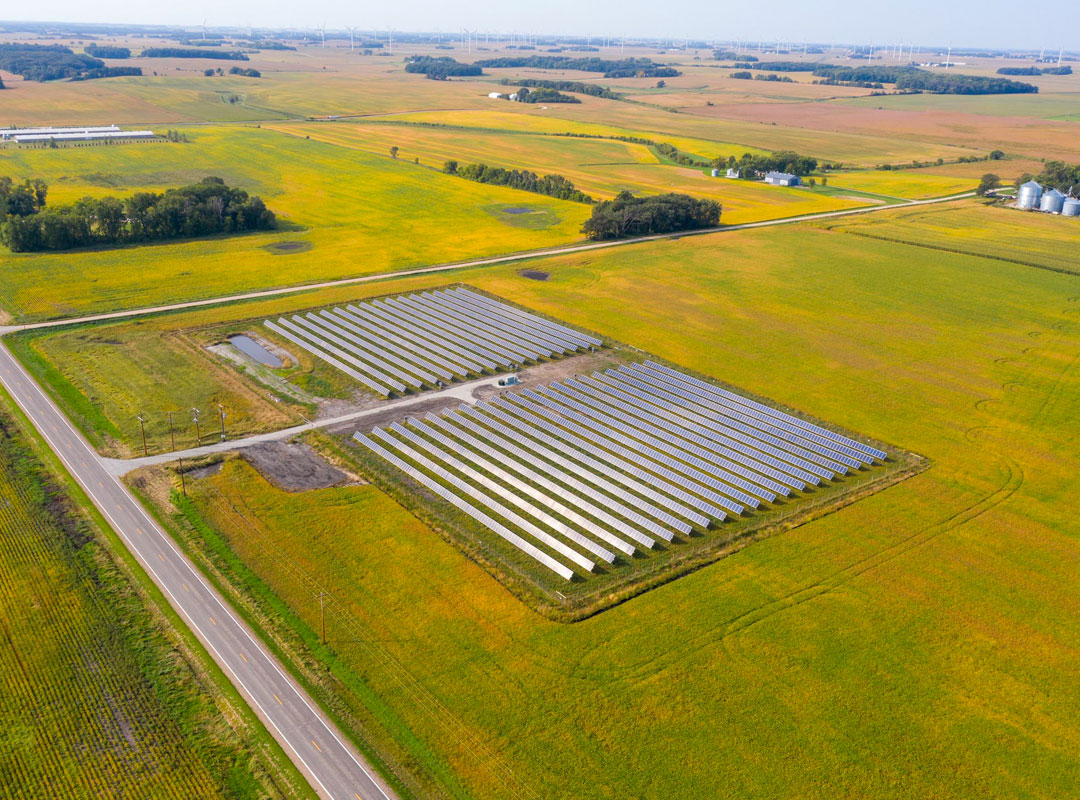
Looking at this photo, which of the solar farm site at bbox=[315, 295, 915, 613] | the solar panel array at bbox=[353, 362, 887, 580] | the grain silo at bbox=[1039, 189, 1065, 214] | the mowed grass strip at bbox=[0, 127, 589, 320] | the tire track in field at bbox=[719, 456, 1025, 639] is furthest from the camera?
the grain silo at bbox=[1039, 189, 1065, 214]

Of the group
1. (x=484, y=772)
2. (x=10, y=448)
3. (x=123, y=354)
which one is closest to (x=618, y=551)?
(x=484, y=772)

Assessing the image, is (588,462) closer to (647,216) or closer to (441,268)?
(441,268)

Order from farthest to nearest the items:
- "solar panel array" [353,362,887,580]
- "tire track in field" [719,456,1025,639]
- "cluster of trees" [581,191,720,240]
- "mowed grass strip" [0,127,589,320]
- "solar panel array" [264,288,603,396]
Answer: "cluster of trees" [581,191,720,240]
"mowed grass strip" [0,127,589,320]
"solar panel array" [264,288,603,396]
"solar panel array" [353,362,887,580]
"tire track in field" [719,456,1025,639]

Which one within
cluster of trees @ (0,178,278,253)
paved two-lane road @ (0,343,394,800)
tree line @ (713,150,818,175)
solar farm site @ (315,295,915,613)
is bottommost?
paved two-lane road @ (0,343,394,800)

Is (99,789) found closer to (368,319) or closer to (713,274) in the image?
(368,319)

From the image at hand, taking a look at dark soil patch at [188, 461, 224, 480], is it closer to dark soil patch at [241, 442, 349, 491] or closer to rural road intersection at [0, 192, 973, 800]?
rural road intersection at [0, 192, 973, 800]

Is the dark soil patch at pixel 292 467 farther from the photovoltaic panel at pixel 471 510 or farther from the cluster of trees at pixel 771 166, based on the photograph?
the cluster of trees at pixel 771 166

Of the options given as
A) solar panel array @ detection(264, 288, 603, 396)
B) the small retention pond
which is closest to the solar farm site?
solar panel array @ detection(264, 288, 603, 396)

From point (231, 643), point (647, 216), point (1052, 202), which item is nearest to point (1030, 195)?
point (1052, 202)
